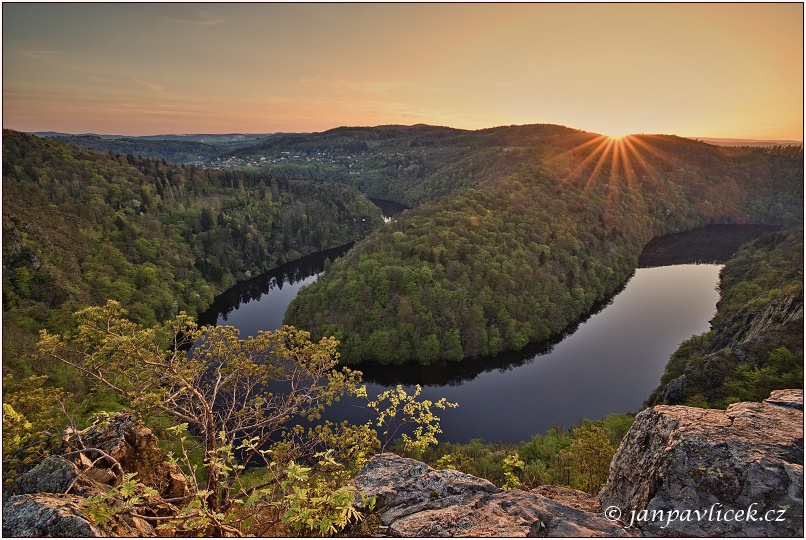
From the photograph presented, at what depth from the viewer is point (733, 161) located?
552ft

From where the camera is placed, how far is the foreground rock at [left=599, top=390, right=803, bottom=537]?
23.9 ft

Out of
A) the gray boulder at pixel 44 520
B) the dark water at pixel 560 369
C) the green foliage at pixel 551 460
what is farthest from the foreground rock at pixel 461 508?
the dark water at pixel 560 369

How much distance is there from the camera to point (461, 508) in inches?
344

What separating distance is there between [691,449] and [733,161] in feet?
716

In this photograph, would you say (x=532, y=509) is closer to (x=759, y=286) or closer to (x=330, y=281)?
(x=330, y=281)

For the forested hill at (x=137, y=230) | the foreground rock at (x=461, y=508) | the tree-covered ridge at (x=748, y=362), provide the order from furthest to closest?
the forested hill at (x=137, y=230) < the tree-covered ridge at (x=748, y=362) < the foreground rock at (x=461, y=508)

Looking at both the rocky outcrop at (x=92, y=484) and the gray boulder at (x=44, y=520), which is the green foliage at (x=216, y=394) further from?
the gray boulder at (x=44, y=520)

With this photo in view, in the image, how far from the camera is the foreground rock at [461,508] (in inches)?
319

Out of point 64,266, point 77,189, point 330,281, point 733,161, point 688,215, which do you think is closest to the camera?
point 64,266

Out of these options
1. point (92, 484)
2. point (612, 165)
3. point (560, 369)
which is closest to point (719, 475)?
point (92, 484)

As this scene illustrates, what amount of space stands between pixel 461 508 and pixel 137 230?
299 ft

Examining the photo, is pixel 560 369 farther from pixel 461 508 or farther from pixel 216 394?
pixel 216 394

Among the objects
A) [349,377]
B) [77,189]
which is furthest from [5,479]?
[77,189]

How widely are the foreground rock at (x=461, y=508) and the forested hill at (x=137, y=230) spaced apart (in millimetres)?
37474
